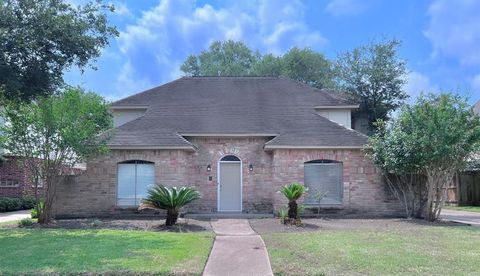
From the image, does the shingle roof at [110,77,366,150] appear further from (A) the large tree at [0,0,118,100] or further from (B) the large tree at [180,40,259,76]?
(B) the large tree at [180,40,259,76]

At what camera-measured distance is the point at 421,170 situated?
1786 cm

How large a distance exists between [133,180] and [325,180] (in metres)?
8.00

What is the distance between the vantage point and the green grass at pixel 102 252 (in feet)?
27.7

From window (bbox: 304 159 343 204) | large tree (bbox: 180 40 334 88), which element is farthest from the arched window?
large tree (bbox: 180 40 334 88)

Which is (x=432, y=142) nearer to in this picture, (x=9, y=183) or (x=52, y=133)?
(x=52, y=133)

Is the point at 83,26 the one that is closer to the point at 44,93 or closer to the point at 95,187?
the point at 44,93

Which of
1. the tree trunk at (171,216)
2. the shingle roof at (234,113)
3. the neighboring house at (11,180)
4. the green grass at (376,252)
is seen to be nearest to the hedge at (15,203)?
the neighboring house at (11,180)

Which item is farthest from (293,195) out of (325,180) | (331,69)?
(331,69)

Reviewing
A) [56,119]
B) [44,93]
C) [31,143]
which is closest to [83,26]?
[44,93]

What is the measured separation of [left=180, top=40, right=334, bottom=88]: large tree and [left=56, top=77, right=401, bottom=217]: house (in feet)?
71.1

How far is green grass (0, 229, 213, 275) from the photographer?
8430 mm

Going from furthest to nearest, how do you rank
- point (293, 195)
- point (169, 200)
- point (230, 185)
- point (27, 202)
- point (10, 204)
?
1. point (27, 202)
2. point (10, 204)
3. point (230, 185)
4. point (293, 195)
5. point (169, 200)

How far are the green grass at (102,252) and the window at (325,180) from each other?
7.49 metres

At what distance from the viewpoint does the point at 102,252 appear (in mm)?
10062
